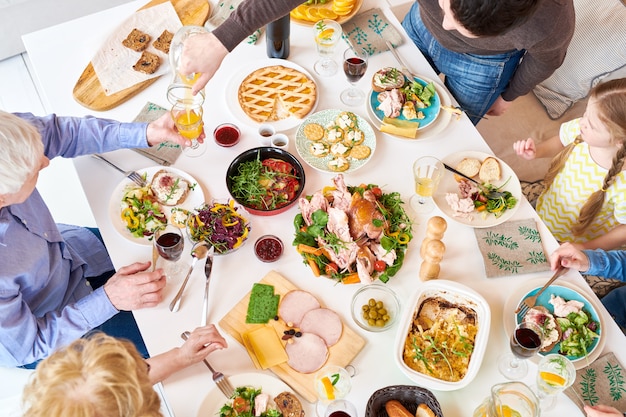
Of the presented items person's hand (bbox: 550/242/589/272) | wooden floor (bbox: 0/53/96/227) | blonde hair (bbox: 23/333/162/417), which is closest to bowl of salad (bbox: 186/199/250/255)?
blonde hair (bbox: 23/333/162/417)

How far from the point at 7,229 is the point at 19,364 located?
18.2 inches

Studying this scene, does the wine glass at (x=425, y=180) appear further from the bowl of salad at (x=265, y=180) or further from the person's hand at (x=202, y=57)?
the person's hand at (x=202, y=57)

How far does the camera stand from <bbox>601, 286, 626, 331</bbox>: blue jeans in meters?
2.21

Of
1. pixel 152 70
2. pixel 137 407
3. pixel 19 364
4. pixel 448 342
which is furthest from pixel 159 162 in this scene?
Answer: pixel 448 342

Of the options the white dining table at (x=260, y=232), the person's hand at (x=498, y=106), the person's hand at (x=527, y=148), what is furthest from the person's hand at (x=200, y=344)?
the person's hand at (x=498, y=106)

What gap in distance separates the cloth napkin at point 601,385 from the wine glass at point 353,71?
131cm

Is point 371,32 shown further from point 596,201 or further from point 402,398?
point 402,398

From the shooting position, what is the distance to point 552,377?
163 centimetres

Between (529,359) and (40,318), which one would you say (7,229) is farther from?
(529,359)

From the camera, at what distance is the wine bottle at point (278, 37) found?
7.31 feet

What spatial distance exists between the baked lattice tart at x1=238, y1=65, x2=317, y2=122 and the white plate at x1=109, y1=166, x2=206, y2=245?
0.39 meters

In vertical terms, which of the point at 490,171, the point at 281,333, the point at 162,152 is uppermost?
the point at 162,152

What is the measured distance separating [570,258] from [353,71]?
1.07 meters

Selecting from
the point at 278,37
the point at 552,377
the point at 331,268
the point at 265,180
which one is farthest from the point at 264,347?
the point at 278,37
